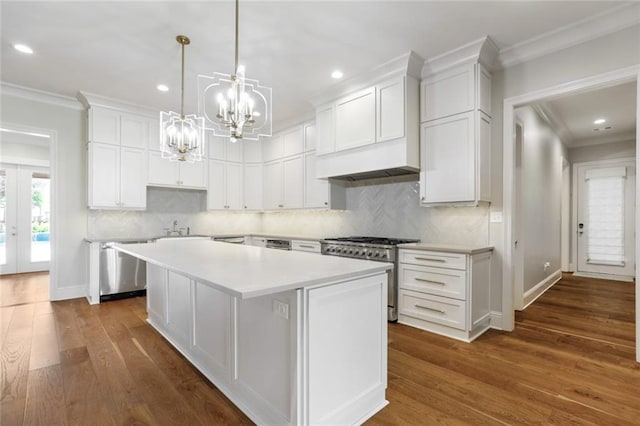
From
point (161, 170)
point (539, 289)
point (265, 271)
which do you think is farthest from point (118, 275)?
A: point (539, 289)

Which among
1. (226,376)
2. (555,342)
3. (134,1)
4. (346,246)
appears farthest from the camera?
(346,246)

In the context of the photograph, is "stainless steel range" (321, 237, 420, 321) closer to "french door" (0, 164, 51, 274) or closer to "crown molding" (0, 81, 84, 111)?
"crown molding" (0, 81, 84, 111)

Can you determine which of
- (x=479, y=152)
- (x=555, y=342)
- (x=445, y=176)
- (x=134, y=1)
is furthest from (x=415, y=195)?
(x=134, y=1)

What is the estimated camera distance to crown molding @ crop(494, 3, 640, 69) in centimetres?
246

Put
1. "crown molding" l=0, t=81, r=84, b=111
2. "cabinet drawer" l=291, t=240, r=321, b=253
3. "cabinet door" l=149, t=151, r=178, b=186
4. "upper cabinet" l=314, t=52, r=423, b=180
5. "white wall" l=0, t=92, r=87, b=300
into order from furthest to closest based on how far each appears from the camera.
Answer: "cabinet door" l=149, t=151, r=178, b=186 → "cabinet drawer" l=291, t=240, r=321, b=253 → "white wall" l=0, t=92, r=87, b=300 → "crown molding" l=0, t=81, r=84, b=111 → "upper cabinet" l=314, t=52, r=423, b=180

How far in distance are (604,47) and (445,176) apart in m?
1.63

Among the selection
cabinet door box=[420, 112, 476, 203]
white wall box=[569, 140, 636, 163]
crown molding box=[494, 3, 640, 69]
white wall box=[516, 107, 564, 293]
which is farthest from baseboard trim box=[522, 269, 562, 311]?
crown molding box=[494, 3, 640, 69]

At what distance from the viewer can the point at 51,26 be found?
2.67 metres

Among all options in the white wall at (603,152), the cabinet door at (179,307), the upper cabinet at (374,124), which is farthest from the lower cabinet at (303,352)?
the white wall at (603,152)

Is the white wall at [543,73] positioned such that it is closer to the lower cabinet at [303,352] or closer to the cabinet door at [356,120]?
the cabinet door at [356,120]

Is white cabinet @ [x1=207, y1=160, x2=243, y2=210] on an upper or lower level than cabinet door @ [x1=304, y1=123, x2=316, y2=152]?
lower

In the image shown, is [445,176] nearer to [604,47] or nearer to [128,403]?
[604,47]

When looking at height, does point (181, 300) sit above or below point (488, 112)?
below

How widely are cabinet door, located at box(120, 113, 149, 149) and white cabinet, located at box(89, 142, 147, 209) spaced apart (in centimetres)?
9
